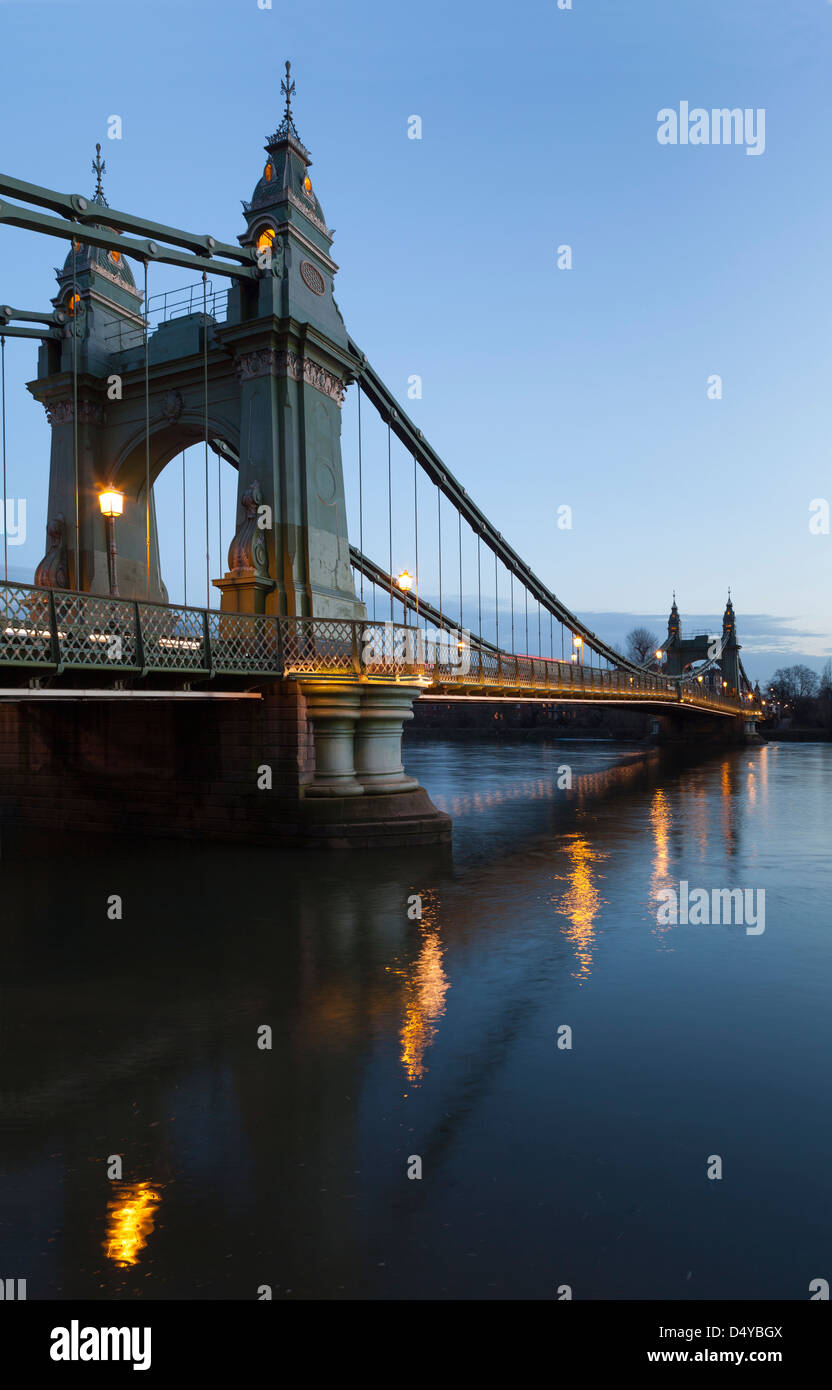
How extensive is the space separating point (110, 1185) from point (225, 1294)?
4.41 ft

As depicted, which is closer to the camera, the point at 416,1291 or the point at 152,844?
the point at 416,1291

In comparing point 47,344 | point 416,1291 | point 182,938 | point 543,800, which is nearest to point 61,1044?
point 182,938

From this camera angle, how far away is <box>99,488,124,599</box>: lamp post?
47.4 ft

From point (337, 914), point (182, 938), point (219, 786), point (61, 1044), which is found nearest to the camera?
point (61, 1044)

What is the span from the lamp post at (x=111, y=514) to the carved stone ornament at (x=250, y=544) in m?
2.50

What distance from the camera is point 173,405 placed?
20.8 meters

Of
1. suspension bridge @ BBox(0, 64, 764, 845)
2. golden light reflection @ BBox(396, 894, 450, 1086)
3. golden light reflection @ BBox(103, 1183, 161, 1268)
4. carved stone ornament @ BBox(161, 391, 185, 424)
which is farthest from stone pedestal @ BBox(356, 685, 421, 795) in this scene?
golden light reflection @ BBox(103, 1183, 161, 1268)

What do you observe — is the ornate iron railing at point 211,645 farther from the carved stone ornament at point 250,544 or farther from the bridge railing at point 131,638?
the carved stone ornament at point 250,544

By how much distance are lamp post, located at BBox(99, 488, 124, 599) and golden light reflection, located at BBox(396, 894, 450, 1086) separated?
752cm

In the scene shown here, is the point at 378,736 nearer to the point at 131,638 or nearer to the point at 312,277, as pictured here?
the point at 131,638

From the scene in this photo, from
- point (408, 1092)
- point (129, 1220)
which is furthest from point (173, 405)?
point (129, 1220)

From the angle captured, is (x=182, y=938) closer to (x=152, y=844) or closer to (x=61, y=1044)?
(x=61, y=1044)

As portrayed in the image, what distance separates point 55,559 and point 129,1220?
19.5 metres

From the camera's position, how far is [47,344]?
22.1 meters
